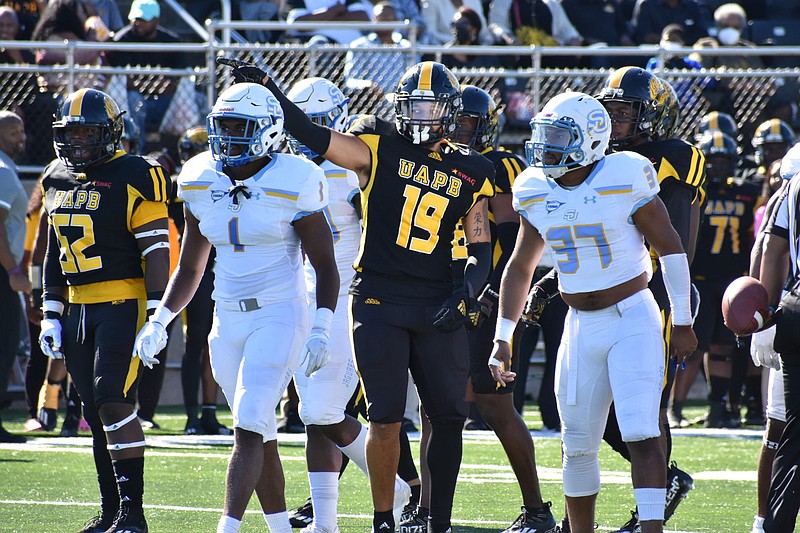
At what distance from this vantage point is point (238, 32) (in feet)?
41.1

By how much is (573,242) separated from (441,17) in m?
8.12

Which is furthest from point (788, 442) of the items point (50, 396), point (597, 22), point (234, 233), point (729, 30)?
point (597, 22)

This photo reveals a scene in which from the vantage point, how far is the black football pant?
14.4 ft

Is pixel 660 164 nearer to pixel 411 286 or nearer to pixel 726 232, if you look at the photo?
pixel 411 286

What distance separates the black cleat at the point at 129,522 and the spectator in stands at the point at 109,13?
26.5 feet

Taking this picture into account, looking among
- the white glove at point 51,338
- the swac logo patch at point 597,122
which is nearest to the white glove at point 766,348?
the swac logo patch at point 597,122

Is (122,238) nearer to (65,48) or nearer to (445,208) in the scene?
(445,208)

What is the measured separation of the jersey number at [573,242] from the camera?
494 centimetres

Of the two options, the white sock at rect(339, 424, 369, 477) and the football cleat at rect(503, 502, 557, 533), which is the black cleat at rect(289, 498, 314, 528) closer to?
the white sock at rect(339, 424, 369, 477)

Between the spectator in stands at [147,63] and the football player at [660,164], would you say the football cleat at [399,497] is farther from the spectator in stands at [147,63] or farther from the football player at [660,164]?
the spectator in stands at [147,63]

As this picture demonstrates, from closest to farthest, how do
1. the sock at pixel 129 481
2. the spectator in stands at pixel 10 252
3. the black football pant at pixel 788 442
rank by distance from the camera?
the black football pant at pixel 788 442
the sock at pixel 129 481
the spectator in stands at pixel 10 252

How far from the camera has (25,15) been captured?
1223 centimetres

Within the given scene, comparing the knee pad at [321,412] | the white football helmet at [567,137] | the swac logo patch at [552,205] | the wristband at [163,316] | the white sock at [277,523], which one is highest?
Answer: the white football helmet at [567,137]

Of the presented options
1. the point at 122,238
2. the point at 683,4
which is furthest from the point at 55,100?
the point at 683,4
